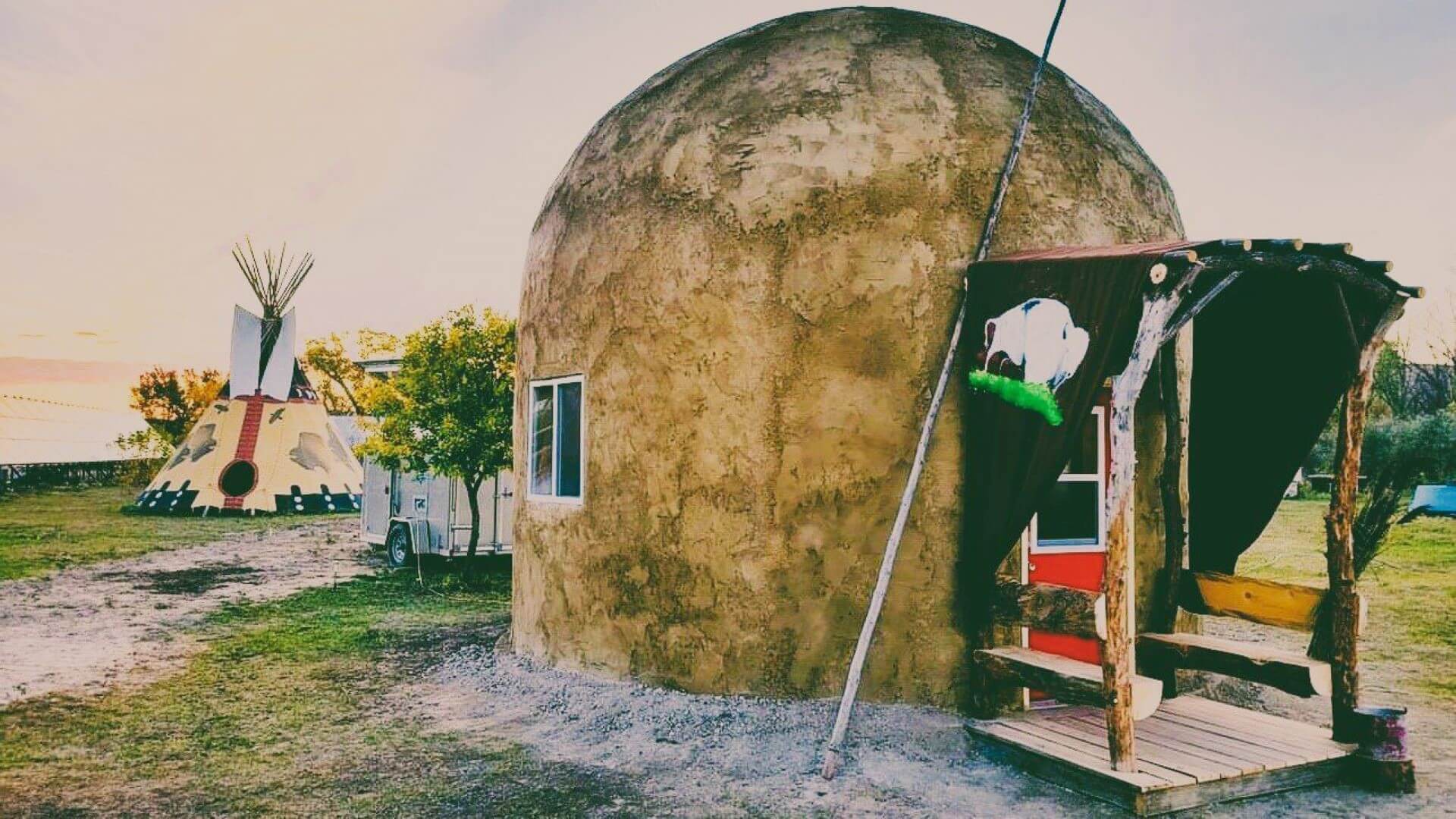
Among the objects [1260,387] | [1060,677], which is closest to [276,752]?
[1060,677]

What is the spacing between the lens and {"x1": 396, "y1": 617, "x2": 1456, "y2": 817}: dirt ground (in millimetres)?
5909

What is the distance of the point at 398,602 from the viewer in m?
13.7

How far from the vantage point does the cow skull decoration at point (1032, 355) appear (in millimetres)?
6125

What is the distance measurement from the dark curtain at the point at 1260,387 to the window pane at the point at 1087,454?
0.99 metres

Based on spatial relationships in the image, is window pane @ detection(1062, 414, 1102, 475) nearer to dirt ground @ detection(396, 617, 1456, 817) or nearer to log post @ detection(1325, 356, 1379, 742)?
log post @ detection(1325, 356, 1379, 742)

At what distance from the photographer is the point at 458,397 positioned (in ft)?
47.6

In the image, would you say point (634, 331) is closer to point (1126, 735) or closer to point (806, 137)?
point (806, 137)

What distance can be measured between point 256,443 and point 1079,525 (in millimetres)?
26107

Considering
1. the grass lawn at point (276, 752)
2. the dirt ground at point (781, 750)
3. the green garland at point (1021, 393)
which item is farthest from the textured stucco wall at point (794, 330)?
the grass lawn at point (276, 752)

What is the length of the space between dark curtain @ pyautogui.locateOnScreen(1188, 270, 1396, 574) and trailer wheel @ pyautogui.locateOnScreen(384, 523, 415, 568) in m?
12.7

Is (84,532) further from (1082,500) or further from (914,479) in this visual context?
(1082,500)

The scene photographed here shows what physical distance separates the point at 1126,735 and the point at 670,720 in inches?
120

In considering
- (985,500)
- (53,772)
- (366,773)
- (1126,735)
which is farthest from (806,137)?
(53,772)

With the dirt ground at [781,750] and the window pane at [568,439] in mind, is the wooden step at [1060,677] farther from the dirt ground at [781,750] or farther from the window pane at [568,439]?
the window pane at [568,439]
